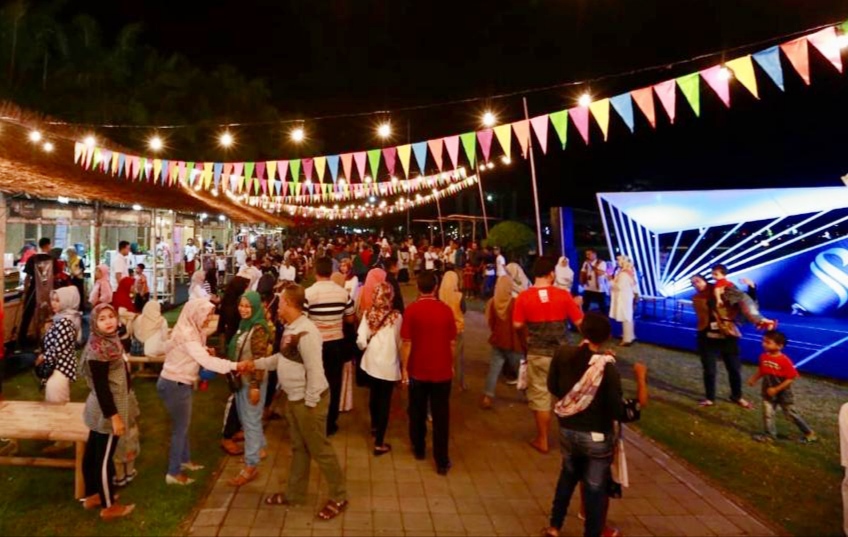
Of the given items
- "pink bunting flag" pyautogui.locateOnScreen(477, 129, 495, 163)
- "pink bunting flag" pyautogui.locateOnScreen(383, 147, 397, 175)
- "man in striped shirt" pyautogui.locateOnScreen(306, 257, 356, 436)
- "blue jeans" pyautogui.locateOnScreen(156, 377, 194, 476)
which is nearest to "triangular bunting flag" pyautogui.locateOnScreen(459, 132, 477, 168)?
"pink bunting flag" pyautogui.locateOnScreen(477, 129, 495, 163)

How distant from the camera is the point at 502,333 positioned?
20.5 feet

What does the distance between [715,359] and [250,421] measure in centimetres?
563

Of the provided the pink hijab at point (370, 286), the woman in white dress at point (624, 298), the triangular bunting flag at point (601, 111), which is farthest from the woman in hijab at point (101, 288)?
the woman in white dress at point (624, 298)

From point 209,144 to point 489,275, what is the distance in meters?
20.0

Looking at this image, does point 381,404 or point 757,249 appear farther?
point 757,249

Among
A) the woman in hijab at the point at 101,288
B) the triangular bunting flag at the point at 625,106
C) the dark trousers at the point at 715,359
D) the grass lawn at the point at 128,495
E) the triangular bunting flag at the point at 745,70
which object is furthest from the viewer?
the woman in hijab at the point at 101,288

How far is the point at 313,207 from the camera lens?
128 ft

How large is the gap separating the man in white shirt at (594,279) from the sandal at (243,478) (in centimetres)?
885

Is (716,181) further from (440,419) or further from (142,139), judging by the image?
(142,139)

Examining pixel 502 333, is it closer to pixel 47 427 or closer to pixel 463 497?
pixel 463 497

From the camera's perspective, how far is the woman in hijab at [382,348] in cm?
500

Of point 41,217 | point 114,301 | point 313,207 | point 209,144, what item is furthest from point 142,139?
point 114,301

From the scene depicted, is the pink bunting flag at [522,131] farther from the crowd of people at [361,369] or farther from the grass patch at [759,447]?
the grass patch at [759,447]

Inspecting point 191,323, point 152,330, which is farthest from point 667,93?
point 152,330
